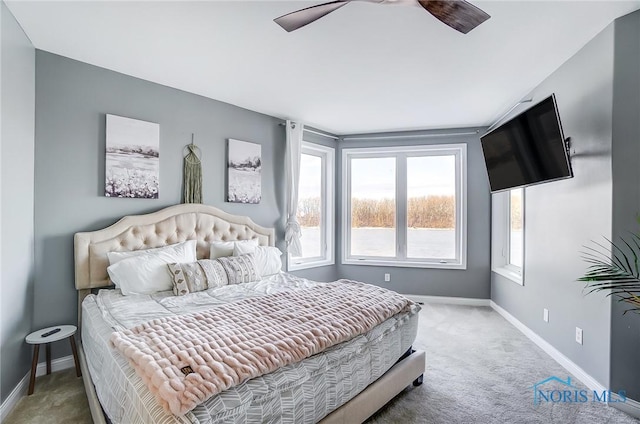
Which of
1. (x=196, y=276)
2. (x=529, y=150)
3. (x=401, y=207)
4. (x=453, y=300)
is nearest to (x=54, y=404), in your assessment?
(x=196, y=276)

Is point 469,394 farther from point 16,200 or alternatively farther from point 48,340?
point 16,200

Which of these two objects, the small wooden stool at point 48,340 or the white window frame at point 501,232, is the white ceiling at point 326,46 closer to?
the white window frame at point 501,232

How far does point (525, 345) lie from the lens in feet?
10.3

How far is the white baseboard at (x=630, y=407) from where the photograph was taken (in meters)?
2.05

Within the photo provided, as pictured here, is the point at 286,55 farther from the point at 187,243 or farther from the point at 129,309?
the point at 129,309

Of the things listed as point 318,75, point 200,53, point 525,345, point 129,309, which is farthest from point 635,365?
point 200,53

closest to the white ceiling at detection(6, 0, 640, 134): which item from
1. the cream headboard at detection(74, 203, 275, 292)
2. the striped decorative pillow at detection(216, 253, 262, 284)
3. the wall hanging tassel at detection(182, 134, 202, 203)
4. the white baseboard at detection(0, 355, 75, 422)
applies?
the wall hanging tassel at detection(182, 134, 202, 203)

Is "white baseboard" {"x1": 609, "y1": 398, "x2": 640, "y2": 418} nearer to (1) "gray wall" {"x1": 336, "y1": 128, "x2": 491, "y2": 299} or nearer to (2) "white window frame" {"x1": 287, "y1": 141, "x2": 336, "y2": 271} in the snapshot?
(1) "gray wall" {"x1": 336, "y1": 128, "x2": 491, "y2": 299}

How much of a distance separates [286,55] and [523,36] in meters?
1.73

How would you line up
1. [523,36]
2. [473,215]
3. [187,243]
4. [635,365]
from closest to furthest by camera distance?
1. [635,365]
2. [523,36]
3. [187,243]
4. [473,215]

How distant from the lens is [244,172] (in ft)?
12.7

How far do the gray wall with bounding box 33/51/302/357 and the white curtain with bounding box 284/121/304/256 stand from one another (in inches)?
49.9

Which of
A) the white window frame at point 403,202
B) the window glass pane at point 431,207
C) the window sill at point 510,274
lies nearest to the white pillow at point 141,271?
the white window frame at point 403,202

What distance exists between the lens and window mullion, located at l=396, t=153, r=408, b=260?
489cm
